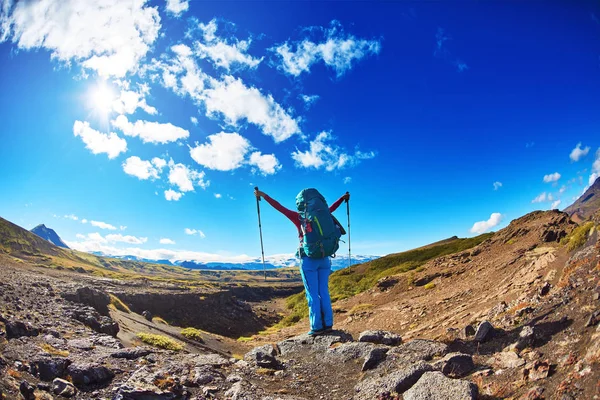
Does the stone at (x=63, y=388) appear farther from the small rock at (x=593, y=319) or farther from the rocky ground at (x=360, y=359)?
the small rock at (x=593, y=319)

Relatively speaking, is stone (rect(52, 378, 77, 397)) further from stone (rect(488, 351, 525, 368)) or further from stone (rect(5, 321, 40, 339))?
stone (rect(488, 351, 525, 368))

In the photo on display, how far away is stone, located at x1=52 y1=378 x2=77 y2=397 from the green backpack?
23.7 feet

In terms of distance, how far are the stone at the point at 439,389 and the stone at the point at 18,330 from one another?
27.4 feet

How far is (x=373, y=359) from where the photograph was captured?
24.4 ft

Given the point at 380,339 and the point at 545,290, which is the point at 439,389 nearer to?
the point at 380,339

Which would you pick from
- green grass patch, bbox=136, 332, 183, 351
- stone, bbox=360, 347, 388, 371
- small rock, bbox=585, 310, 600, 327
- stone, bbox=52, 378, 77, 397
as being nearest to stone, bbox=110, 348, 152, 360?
stone, bbox=52, 378, 77, 397

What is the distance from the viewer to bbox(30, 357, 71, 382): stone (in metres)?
5.51

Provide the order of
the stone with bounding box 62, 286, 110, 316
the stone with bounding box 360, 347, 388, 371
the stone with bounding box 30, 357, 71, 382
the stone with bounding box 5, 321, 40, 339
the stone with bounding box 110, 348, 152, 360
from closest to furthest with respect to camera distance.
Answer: the stone with bounding box 30, 357, 71, 382 < the stone with bounding box 5, 321, 40, 339 < the stone with bounding box 360, 347, 388, 371 < the stone with bounding box 110, 348, 152, 360 < the stone with bounding box 62, 286, 110, 316

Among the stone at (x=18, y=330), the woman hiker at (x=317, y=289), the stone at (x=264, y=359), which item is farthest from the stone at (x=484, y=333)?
the stone at (x=18, y=330)

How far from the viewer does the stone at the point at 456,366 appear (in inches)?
225

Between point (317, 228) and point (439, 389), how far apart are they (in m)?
6.67

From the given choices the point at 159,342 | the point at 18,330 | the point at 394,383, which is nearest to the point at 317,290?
the point at 394,383

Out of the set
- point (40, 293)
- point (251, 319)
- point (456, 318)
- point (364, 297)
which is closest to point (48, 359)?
point (40, 293)

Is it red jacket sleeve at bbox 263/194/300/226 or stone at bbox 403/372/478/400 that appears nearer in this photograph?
stone at bbox 403/372/478/400
